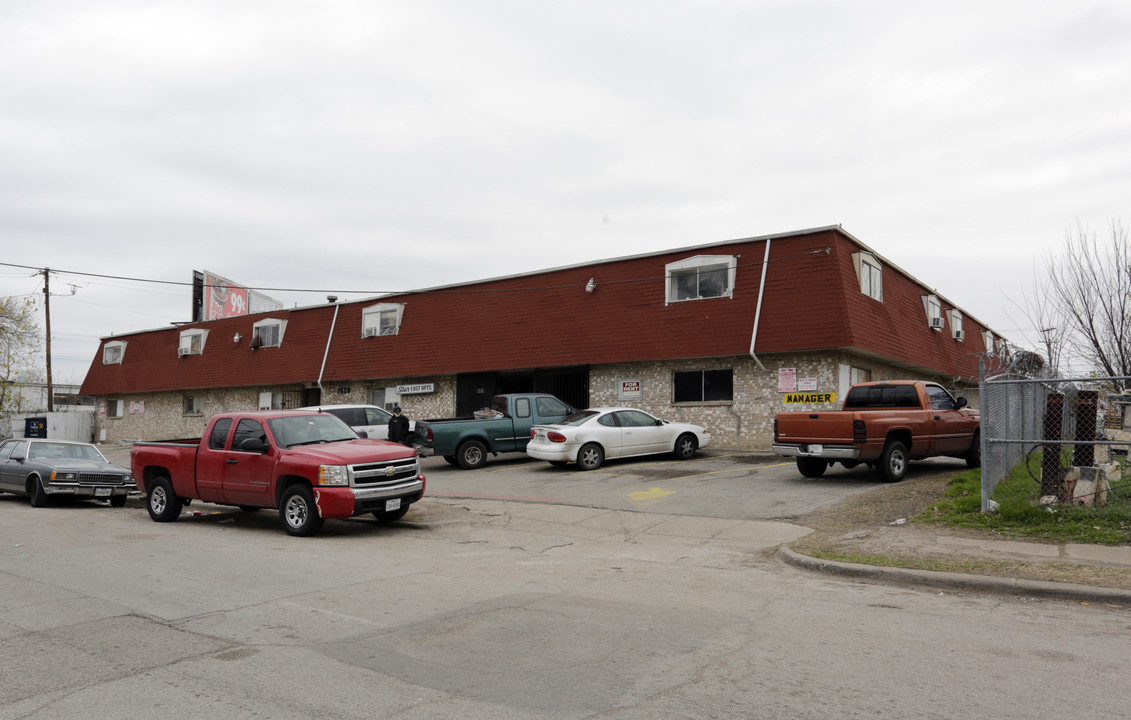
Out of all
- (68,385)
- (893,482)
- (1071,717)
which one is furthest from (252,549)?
(68,385)

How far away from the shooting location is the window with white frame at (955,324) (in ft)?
98.6

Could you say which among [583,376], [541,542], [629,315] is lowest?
[541,542]

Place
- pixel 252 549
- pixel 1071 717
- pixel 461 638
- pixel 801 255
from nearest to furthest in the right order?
pixel 1071 717
pixel 461 638
pixel 252 549
pixel 801 255

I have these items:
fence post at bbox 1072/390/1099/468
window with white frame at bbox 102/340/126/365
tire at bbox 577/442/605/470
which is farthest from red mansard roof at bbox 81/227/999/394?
window with white frame at bbox 102/340/126/365

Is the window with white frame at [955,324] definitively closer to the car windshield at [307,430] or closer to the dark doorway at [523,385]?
the dark doorway at [523,385]

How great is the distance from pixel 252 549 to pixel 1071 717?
353 inches

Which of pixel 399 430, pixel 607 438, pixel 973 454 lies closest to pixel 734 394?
pixel 607 438

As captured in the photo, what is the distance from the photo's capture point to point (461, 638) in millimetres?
5883

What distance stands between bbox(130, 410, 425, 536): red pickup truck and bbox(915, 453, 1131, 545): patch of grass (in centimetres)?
745

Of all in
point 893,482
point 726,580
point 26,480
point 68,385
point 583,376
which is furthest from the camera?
point 68,385

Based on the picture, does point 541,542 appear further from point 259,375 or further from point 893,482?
point 259,375

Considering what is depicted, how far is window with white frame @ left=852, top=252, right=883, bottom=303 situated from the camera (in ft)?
71.7

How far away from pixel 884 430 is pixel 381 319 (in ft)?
67.2

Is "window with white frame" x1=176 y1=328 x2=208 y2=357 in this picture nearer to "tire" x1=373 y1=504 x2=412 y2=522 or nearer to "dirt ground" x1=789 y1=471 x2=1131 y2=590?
"tire" x1=373 y1=504 x2=412 y2=522
